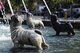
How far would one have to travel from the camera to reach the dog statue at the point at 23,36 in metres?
13.5

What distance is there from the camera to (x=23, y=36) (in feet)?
44.5

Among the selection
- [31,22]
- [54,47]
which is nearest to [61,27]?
[31,22]

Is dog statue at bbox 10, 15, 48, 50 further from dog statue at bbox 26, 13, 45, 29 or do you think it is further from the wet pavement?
dog statue at bbox 26, 13, 45, 29

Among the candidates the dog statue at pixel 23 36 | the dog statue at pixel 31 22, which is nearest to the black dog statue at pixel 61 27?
the dog statue at pixel 31 22

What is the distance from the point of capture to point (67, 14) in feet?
124

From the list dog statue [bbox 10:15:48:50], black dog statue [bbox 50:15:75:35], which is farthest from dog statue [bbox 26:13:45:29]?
dog statue [bbox 10:15:48:50]

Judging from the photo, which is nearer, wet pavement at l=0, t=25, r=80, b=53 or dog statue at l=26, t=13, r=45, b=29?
wet pavement at l=0, t=25, r=80, b=53

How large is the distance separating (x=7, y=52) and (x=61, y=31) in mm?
6580

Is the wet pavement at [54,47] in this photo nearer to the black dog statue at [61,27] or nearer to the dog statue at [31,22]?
the black dog statue at [61,27]

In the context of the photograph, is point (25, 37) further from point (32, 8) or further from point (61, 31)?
point (32, 8)

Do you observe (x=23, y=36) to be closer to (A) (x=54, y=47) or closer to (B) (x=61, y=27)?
(A) (x=54, y=47)

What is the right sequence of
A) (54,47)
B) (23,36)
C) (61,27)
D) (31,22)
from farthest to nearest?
(31,22) → (61,27) → (54,47) → (23,36)

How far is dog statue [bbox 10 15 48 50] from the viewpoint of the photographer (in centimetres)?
1350

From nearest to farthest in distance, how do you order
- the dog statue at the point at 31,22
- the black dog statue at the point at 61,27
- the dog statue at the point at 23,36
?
the dog statue at the point at 23,36
the black dog statue at the point at 61,27
the dog statue at the point at 31,22
